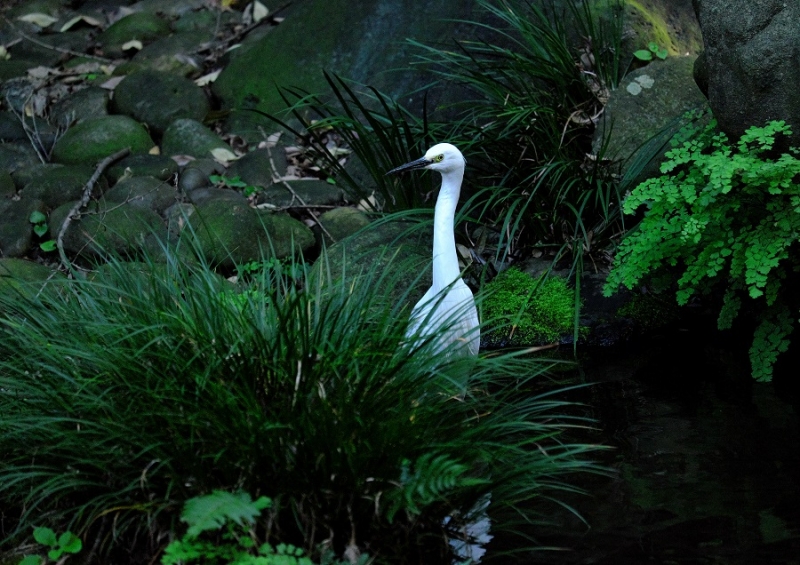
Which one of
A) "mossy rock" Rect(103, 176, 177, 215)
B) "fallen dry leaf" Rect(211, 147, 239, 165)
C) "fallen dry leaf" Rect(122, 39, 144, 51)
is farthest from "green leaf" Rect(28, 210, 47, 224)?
"fallen dry leaf" Rect(122, 39, 144, 51)

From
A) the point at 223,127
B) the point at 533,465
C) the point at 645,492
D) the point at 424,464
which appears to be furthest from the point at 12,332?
the point at 223,127

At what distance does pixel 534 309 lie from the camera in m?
6.34

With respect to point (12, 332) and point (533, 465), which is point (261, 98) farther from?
point (533, 465)

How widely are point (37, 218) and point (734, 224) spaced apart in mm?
5385

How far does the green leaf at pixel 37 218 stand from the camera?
7.72 metres

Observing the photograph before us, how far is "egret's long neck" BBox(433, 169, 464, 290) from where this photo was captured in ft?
16.4

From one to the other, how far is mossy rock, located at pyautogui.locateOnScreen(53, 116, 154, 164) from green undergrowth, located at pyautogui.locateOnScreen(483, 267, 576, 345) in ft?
13.3

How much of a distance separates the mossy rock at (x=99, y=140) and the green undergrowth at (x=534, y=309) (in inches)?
159

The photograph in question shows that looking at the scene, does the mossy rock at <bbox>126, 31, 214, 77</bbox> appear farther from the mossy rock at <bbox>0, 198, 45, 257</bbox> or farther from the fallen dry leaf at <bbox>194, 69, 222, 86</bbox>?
the mossy rock at <bbox>0, 198, 45, 257</bbox>

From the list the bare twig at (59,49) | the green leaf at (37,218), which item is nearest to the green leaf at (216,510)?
the green leaf at (37,218)

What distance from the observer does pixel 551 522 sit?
12.3ft

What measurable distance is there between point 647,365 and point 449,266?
1.58 meters

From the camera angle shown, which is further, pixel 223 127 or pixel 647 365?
pixel 223 127

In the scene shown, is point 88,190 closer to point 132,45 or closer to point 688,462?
point 132,45
